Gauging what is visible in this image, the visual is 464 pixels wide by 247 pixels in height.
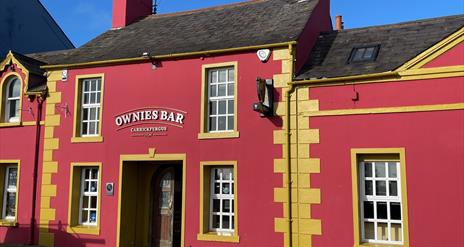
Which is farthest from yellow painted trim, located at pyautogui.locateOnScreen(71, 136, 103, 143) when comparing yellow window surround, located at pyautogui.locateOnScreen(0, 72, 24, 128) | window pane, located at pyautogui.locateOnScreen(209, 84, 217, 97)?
window pane, located at pyautogui.locateOnScreen(209, 84, 217, 97)

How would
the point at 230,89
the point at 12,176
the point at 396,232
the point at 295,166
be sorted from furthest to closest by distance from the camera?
1. the point at 12,176
2. the point at 230,89
3. the point at 295,166
4. the point at 396,232

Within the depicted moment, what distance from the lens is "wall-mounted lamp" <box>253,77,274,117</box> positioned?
35.2ft

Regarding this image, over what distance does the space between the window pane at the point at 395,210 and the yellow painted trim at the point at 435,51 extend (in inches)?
112

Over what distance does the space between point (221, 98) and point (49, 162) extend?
5409mm

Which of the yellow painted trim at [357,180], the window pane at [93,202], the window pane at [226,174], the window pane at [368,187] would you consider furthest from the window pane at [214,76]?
the window pane at [93,202]

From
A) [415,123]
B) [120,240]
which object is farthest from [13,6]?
[415,123]

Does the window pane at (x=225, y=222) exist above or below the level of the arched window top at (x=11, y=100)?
below

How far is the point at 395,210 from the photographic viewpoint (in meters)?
9.80

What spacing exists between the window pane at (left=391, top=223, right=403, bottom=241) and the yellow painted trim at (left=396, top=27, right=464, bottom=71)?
130 inches

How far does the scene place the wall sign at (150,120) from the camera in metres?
12.1

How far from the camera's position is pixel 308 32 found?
1223 centimetres

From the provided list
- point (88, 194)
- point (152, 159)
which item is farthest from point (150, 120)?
point (88, 194)

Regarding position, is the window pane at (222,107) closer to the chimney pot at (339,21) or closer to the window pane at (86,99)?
the window pane at (86,99)

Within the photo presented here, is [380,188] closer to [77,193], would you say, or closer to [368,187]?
[368,187]
